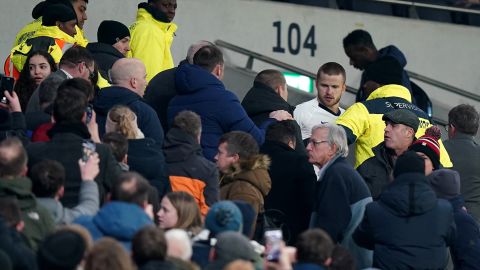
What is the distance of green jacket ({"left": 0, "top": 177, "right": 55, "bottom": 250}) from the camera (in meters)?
10.9

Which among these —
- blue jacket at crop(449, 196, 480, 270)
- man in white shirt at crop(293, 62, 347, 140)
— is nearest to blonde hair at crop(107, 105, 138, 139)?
blue jacket at crop(449, 196, 480, 270)

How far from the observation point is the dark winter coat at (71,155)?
11664 millimetres

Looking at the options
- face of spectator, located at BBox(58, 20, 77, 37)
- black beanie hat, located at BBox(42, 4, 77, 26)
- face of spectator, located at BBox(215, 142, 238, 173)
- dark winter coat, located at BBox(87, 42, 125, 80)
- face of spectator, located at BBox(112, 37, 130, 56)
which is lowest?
face of spectator, located at BBox(215, 142, 238, 173)

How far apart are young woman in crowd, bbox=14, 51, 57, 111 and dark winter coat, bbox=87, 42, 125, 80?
1.49m

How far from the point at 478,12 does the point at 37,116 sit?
10.5m

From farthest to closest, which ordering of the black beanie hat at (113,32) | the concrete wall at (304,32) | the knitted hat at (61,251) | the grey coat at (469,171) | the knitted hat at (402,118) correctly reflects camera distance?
the concrete wall at (304,32) < the black beanie hat at (113,32) < the grey coat at (469,171) < the knitted hat at (402,118) < the knitted hat at (61,251)

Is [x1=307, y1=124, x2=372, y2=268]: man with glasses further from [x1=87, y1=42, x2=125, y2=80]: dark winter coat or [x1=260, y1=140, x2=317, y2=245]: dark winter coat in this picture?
[x1=87, y1=42, x2=125, y2=80]: dark winter coat

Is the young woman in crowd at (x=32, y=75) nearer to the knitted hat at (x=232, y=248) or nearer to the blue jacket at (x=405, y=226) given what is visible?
the blue jacket at (x=405, y=226)

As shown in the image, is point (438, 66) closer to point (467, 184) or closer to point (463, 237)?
point (467, 184)

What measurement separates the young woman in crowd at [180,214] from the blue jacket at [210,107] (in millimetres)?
2312

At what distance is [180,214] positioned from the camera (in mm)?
11359

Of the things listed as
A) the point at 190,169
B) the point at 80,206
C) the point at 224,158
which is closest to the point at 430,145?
the point at 224,158

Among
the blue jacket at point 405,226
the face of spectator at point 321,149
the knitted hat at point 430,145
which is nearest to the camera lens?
the blue jacket at point 405,226

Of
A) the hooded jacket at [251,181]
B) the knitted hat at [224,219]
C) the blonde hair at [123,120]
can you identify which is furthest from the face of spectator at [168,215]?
the hooded jacket at [251,181]
